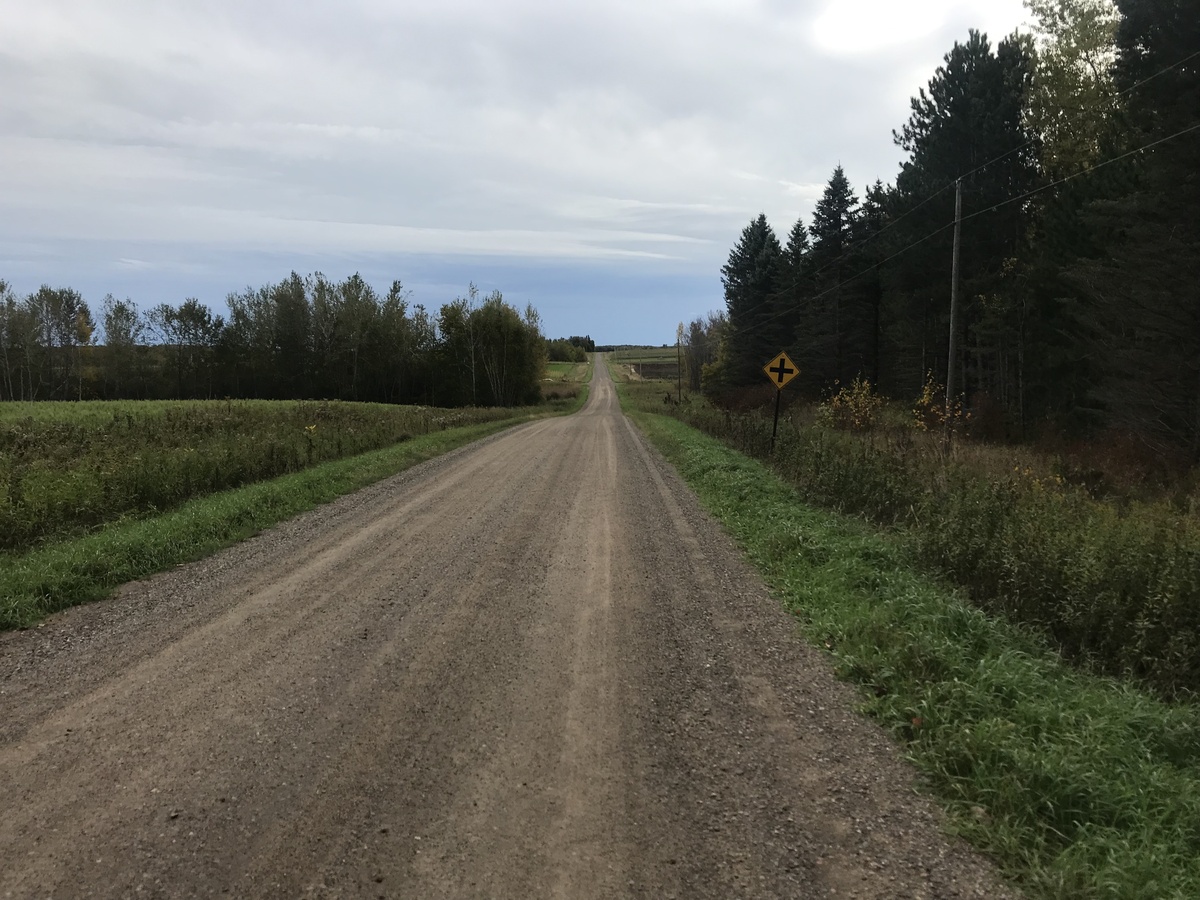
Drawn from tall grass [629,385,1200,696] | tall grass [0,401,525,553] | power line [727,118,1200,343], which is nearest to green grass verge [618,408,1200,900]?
tall grass [629,385,1200,696]

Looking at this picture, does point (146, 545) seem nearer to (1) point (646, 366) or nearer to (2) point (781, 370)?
(2) point (781, 370)

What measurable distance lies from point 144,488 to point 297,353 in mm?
56888

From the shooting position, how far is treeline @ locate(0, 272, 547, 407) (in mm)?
60875

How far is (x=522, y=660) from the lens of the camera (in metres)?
4.99

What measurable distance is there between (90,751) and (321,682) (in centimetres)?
125

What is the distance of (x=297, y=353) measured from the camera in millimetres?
63031

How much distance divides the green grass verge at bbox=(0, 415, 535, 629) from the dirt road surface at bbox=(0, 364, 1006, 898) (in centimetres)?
39

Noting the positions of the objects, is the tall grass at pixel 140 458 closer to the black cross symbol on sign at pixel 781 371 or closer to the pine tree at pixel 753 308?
the black cross symbol on sign at pixel 781 371

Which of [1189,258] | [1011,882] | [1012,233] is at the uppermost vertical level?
[1012,233]

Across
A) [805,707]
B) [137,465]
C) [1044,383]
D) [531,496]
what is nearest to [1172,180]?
[1044,383]

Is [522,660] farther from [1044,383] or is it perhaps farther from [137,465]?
[1044,383]

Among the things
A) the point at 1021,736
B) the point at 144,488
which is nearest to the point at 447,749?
the point at 1021,736

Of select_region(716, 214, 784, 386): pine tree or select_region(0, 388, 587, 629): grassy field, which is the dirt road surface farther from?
select_region(716, 214, 784, 386): pine tree

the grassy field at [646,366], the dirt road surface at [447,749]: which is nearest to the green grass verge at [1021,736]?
the dirt road surface at [447,749]
